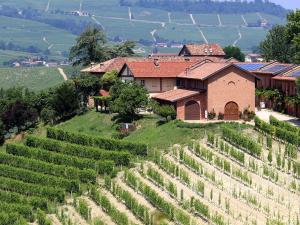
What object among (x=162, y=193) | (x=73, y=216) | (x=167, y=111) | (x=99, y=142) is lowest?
(x=73, y=216)

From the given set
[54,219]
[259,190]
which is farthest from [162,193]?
[54,219]

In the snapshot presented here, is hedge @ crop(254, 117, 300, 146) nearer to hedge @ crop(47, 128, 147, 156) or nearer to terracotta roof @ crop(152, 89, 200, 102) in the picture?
terracotta roof @ crop(152, 89, 200, 102)

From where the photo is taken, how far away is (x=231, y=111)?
5309 centimetres

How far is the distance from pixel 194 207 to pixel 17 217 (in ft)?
28.8

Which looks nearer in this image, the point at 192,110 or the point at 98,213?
the point at 98,213

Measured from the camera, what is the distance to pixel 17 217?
36688mm

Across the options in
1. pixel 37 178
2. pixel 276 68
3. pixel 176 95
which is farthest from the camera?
pixel 276 68

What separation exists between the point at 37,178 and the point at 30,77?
79.6 m

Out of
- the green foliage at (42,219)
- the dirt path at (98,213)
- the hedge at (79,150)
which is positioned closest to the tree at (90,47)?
the hedge at (79,150)

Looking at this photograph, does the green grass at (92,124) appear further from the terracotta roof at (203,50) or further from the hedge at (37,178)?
the terracotta roof at (203,50)

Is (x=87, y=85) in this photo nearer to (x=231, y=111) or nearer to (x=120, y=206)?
(x=231, y=111)

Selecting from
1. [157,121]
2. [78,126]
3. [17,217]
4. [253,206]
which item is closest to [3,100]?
[78,126]

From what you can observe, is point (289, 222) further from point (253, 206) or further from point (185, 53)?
point (185, 53)

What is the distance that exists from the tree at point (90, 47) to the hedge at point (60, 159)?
33696mm
